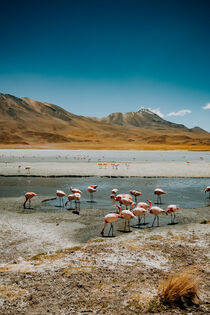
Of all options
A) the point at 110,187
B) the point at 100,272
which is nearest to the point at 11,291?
the point at 100,272

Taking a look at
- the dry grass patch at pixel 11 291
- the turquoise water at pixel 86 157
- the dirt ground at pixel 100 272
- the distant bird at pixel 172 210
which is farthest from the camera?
the turquoise water at pixel 86 157

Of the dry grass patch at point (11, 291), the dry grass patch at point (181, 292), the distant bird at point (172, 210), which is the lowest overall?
the dry grass patch at point (11, 291)

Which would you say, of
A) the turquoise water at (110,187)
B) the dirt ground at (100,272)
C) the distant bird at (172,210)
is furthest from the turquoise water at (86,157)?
the dirt ground at (100,272)

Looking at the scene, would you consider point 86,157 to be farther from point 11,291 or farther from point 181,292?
point 181,292

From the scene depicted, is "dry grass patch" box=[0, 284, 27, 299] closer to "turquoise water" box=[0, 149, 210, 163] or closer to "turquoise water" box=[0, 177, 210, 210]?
"turquoise water" box=[0, 177, 210, 210]

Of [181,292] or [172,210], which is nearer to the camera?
[181,292]

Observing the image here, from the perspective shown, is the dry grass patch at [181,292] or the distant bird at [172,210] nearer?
the dry grass patch at [181,292]

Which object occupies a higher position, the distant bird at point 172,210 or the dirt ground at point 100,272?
the distant bird at point 172,210

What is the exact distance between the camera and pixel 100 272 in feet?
17.2

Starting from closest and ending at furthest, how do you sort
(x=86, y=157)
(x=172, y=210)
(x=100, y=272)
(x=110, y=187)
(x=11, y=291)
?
(x=11, y=291)
(x=100, y=272)
(x=172, y=210)
(x=110, y=187)
(x=86, y=157)

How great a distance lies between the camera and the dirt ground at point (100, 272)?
412 centimetres

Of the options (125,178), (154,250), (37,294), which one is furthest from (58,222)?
(125,178)

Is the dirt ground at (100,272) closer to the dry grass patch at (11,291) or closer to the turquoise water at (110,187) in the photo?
the dry grass patch at (11,291)

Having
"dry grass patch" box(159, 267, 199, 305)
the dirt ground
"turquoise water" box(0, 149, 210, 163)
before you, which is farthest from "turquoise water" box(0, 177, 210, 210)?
"turquoise water" box(0, 149, 210, 163)
